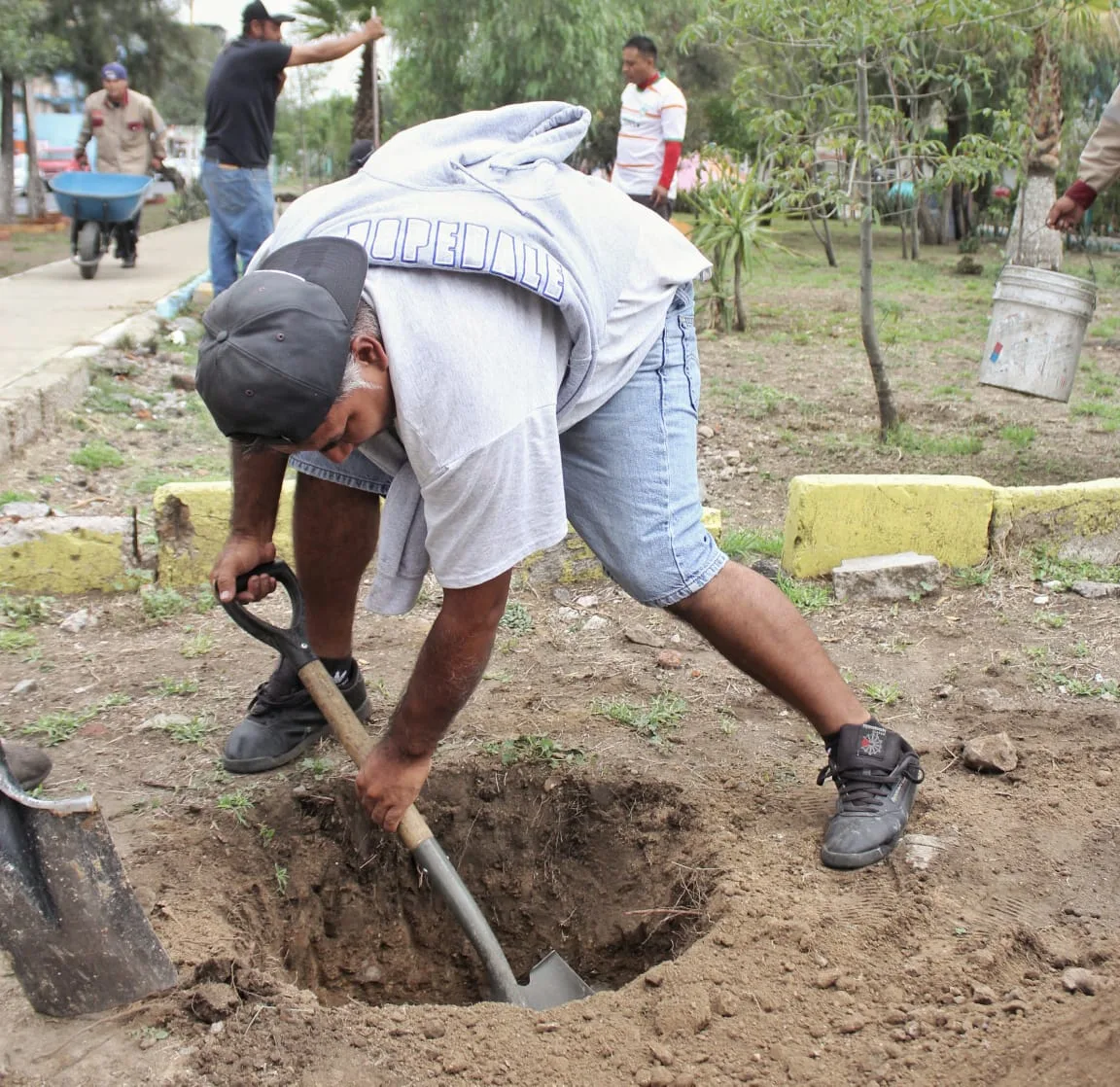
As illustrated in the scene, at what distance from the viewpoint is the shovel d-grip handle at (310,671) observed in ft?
7.98

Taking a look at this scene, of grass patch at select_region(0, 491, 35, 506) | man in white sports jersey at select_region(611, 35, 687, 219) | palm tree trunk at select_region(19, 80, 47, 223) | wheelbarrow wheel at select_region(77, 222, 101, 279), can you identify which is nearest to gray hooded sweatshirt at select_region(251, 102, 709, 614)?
grass patch at select_region(0, 491, 35, 506)

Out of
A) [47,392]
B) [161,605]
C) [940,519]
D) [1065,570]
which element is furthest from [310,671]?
[47,392]

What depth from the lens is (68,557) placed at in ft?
12.7

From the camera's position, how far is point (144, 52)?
24344mm

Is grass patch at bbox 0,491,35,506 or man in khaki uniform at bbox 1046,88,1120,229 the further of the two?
man in khaki uniform at bbox 1046,88,1120,229

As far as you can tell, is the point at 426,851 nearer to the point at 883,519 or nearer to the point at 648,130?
the point at 883,519

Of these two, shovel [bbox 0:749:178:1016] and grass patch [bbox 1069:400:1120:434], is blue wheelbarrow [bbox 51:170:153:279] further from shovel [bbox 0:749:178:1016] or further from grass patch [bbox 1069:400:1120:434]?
shovel [bbox 0:749:178:1016]

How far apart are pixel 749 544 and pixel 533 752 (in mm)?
1530

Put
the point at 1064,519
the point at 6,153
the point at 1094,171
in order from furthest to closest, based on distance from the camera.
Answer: the point at 6,153 < the point at 1094,171 < the point at 1064,519

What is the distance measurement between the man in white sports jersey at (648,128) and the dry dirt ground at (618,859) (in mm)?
4558

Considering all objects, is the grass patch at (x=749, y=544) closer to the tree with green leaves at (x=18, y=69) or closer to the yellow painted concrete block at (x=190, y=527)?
the yellow painted concrete block at (x=190, y=527)

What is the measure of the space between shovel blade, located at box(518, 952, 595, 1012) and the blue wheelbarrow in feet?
28.1

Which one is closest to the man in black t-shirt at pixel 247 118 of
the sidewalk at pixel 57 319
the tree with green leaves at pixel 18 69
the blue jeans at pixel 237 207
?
the blue jeans at pixel 237 207

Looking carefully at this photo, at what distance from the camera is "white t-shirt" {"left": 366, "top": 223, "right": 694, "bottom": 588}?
1.81 meters
